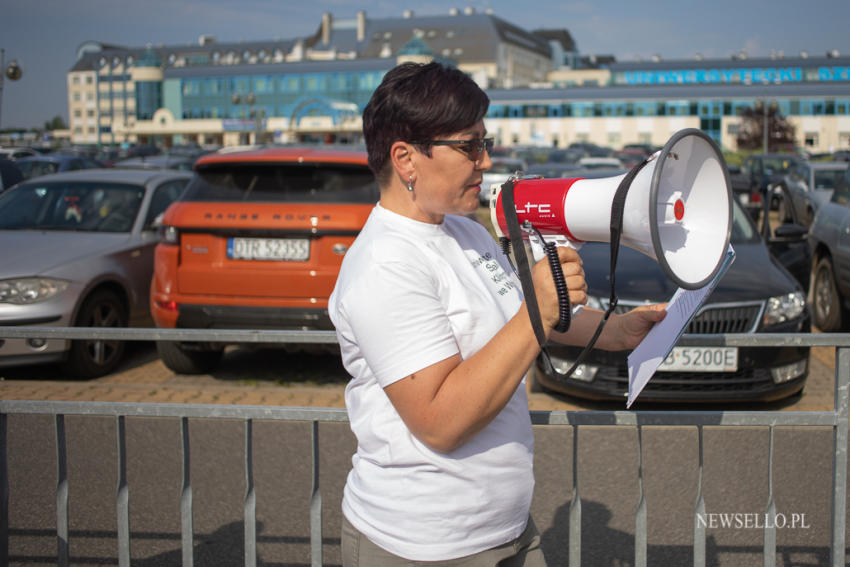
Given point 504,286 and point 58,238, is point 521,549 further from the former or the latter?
point 58,238

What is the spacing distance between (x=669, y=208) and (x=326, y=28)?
143m

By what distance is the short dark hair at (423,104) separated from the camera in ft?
5.68

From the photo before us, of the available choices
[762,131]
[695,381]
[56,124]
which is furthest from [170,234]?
[56,124]

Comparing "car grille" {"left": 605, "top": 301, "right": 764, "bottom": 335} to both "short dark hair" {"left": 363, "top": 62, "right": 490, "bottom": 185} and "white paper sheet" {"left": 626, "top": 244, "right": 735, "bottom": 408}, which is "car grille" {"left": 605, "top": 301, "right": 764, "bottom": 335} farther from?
"short dark hair" {"left": 363, "top": 62, "right": 490, "bottom": 185}

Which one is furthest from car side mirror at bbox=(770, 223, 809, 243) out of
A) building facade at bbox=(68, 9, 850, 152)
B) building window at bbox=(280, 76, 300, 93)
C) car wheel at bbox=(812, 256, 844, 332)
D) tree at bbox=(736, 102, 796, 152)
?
building window at bbox=(280, 76, 300, 93)

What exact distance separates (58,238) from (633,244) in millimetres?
6582

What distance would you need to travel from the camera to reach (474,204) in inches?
71.1

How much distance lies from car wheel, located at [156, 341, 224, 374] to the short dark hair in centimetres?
480

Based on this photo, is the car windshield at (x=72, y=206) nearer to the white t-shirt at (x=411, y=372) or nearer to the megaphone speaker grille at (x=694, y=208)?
the white t-shirt at (x=411, y=372)

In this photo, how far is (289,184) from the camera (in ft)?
20.0

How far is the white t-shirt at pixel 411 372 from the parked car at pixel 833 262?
7.09 m

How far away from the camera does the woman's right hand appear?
1604 millimetres

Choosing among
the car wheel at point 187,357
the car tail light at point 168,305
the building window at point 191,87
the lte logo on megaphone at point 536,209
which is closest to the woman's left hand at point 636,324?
the lte logo on megaphone at point 536,209

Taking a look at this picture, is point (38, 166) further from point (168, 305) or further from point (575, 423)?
point (575, 423)
